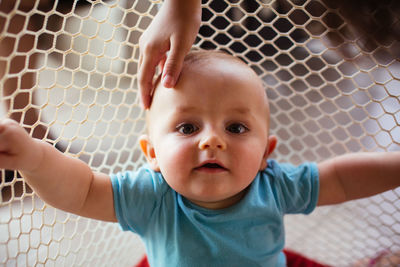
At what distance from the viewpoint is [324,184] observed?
683mm

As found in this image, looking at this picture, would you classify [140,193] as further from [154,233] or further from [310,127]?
[310,127]

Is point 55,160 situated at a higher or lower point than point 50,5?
lower

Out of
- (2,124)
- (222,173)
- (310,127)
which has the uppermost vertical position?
(2,124)

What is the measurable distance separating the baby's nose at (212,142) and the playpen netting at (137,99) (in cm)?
24

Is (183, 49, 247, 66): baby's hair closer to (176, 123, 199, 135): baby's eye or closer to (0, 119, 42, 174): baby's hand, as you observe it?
(176, 123, 199, 135): baby's eye

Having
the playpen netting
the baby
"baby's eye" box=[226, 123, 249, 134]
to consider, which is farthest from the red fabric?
"baby's eye" box=[226, 123, 249, 134]

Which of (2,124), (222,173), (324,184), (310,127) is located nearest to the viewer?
(2,124)

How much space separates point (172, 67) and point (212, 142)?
0.41ft

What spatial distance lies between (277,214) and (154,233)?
0.69 ft

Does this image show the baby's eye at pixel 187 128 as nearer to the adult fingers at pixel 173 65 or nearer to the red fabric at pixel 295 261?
the adult fingers at pixel 173 65

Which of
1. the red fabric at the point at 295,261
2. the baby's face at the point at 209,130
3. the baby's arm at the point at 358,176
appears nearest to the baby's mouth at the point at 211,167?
the baby's face at the point at 209,130

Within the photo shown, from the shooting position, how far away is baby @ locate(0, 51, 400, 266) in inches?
22.4

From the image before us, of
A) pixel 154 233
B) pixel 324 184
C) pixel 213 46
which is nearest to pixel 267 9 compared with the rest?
pixel 213 46

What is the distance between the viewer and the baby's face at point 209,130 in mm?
567
